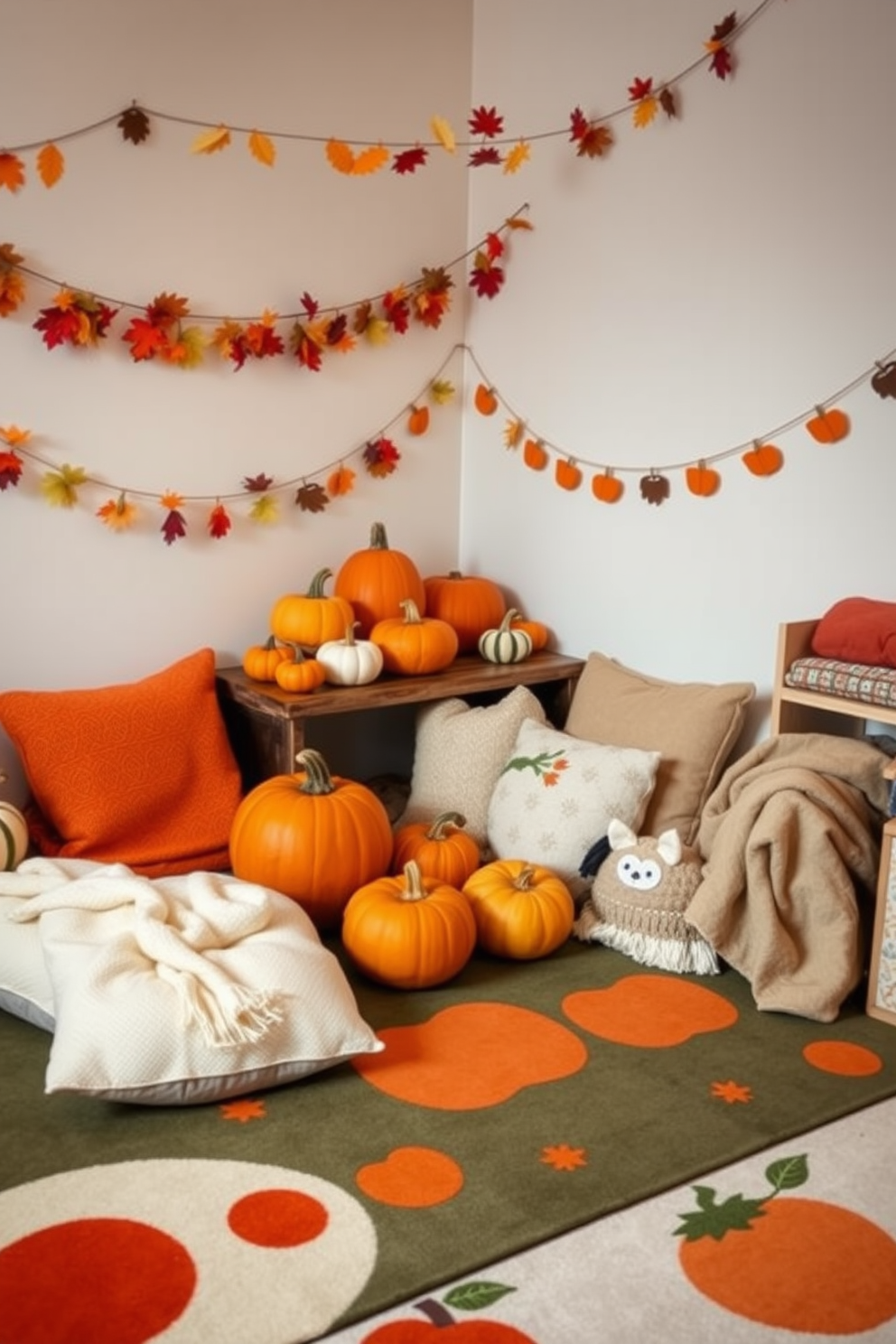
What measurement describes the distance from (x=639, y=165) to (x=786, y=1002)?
6.62ft

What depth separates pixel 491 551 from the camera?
12.0 ft

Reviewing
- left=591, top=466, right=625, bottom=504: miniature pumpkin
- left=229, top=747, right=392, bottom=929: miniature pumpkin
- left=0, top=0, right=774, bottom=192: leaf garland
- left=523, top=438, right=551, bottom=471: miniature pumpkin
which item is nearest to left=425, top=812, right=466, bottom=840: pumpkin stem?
left=229, top=747, right=392, bottom=929: miniature pumpkin

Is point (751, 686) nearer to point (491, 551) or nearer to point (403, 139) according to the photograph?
point (491, 551)

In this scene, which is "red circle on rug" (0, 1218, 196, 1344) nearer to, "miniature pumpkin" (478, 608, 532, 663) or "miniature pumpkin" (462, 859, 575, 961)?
"miniature pumpkin" (462, 859, 575, 961)

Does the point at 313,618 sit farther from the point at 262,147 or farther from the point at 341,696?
the point at 262,147

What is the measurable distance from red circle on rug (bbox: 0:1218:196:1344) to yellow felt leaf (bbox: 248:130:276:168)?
98.1 inches

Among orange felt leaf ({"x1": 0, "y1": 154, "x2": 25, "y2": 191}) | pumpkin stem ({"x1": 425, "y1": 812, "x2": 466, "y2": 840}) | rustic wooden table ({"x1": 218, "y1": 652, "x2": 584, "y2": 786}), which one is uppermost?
orange felt leaf ({"x1": 0, "y1": 154, "x2": 25, "y2": 191})

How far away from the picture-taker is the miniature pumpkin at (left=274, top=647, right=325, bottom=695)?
2.96m

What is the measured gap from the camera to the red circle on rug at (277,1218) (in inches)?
66.7

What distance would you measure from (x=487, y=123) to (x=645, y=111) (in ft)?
1.80

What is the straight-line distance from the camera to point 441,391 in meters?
3.60

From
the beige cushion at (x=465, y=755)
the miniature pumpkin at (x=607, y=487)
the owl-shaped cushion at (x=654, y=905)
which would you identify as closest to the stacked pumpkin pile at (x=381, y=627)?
the beige cushion at (x=465, y=755)

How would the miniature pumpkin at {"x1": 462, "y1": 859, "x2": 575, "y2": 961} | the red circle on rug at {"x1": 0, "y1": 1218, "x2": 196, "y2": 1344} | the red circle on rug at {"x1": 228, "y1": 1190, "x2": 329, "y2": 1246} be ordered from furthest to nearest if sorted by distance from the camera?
the miniature pumpkin at {"x1": 462, "y1": 859, "x2": 575, "y2": 961} → the red circle on rug at {"x1": 228, "y1": 1190, "x2": 329, "y2": 1246} → the red circle on rug at {"x1": 0, "y1": 1218, "x2": 196, "y2": 1344}

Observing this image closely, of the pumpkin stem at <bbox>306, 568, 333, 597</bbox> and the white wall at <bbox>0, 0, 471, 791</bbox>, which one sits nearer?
the white wall at <bbox>0, 0, 471, 791</bbox>
